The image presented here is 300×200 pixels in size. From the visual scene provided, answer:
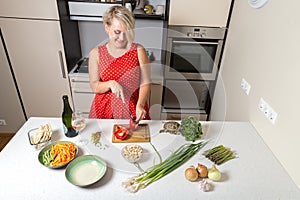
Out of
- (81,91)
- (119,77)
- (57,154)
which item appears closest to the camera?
(57,154)

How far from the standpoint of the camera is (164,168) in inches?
36.3

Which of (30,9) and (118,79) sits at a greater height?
(30,9)

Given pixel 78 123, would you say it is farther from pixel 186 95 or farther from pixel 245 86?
pixel 186 95

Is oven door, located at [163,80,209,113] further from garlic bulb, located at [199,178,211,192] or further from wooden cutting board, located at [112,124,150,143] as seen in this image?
garlic bulb, located at [199,178,211,192]

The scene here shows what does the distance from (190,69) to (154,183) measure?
1.40 m

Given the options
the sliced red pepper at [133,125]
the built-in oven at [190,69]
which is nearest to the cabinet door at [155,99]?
the built-in oven at [190,69]

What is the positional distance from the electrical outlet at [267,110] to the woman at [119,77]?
718 millimetres

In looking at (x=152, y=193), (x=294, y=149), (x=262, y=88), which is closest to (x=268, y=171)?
(x=294, y=149)

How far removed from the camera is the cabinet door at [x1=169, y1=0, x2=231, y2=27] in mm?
1731

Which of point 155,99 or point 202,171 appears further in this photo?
point 155,99

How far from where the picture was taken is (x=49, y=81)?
210 centimetres

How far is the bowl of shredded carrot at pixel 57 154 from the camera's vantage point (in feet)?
2.99

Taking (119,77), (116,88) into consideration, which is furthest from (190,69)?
(116,88)

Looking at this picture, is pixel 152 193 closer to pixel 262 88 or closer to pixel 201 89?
pixel 262 88
